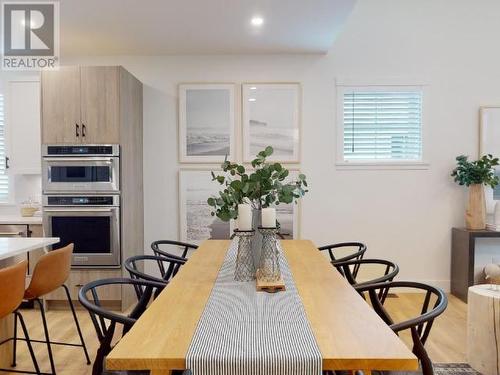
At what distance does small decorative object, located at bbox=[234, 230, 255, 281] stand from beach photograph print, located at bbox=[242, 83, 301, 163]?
2.54 meters

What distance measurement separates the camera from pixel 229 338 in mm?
1248

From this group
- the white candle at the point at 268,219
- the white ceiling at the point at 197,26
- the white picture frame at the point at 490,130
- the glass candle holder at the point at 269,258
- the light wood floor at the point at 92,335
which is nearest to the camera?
the glass candle holder at the point at 269,258

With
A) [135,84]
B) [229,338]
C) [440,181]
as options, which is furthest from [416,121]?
[229,338]

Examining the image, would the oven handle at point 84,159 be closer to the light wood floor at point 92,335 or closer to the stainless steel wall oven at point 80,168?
the stainless steel wall oven at point 80,168

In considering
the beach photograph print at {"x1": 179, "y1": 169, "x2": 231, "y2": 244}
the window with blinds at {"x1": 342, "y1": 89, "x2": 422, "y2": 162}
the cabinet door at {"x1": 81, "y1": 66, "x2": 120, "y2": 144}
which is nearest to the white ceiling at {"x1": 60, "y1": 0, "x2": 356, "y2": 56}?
the cabinet door at {"x1": 81, "y1": 66, "x2": 120, "y2": 144}

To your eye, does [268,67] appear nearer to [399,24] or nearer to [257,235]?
[399,24]

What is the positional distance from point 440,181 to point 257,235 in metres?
3.25

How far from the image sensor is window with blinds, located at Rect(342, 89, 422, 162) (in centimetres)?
451

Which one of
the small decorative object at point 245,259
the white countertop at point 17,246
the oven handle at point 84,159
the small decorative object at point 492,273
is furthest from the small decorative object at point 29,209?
the small decorative object at point 492,273

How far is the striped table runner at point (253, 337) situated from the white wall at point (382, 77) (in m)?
2.93

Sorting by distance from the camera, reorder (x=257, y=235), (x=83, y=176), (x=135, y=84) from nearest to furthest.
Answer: (x=257, y=235) → (x=83, y=176) → (x=135, y=84)

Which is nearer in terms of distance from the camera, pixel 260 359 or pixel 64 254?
pixel 260 359

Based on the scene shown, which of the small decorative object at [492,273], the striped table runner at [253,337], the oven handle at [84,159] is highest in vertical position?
the oven handle at [84,159]

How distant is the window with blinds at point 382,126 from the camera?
4.51 metres
